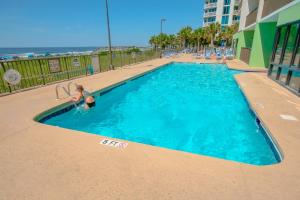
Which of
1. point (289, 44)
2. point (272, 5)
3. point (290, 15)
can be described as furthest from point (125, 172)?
point (272, 5)

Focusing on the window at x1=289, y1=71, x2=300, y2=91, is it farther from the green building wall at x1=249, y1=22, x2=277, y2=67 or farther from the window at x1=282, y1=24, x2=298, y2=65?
the green building wall at x1=249, y1=22, x2=277, y2=67

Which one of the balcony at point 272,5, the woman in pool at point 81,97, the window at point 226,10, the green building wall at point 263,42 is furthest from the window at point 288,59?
the window at point 226,10

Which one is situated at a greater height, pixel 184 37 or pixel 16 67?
pixel 184 37

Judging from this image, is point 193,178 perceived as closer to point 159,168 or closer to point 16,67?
point 159,168

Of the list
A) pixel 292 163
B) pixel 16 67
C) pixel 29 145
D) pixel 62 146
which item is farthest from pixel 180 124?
pixel 16 67

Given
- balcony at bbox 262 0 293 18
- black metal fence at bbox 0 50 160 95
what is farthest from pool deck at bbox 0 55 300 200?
balcony at bbox 262 0 293 18

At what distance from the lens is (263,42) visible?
13062 millimetres

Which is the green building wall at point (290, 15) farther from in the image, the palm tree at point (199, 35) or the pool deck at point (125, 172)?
the palm tree at point (199, 35)

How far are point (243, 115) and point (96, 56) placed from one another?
10652 millimetres

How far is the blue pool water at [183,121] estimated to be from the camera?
193 inches

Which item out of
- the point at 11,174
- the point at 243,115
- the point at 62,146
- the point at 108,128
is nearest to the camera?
the point at 11,174

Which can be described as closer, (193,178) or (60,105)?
(193,178)

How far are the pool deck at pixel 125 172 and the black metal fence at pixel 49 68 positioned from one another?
5279 millimetres

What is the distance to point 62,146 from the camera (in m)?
3.56
